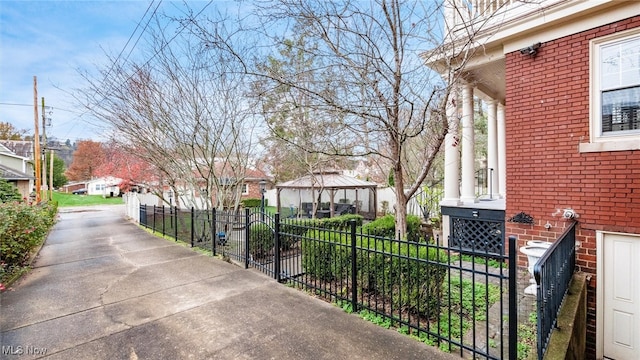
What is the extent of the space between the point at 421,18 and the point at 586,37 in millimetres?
2621

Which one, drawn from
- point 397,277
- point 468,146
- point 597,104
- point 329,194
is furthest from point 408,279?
point 329,194

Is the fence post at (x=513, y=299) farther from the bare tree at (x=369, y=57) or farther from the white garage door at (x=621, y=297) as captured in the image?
the white garage door at (x=621, y=297)

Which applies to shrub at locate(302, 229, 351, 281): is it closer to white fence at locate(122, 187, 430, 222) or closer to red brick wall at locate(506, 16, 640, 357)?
red brick wall at locate(506, 16, 640, 357)

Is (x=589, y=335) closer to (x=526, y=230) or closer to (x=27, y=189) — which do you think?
(x=526, y=230)

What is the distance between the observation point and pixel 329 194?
777 inches

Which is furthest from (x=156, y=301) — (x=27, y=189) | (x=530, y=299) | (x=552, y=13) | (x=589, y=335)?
(x=27, y=189)

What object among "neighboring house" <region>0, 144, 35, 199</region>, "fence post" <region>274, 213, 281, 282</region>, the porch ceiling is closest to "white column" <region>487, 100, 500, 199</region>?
the porch ceiling

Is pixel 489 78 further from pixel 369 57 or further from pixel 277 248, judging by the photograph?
pixel 277 248

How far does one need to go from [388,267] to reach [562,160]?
135 inches

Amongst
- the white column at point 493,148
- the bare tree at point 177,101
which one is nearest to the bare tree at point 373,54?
the bare tree at point 177,101

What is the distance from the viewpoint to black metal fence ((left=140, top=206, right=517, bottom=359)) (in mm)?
3107

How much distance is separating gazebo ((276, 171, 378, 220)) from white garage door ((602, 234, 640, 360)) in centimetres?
892

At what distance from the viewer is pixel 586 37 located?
4.72m

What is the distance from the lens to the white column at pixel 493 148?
901 cm
